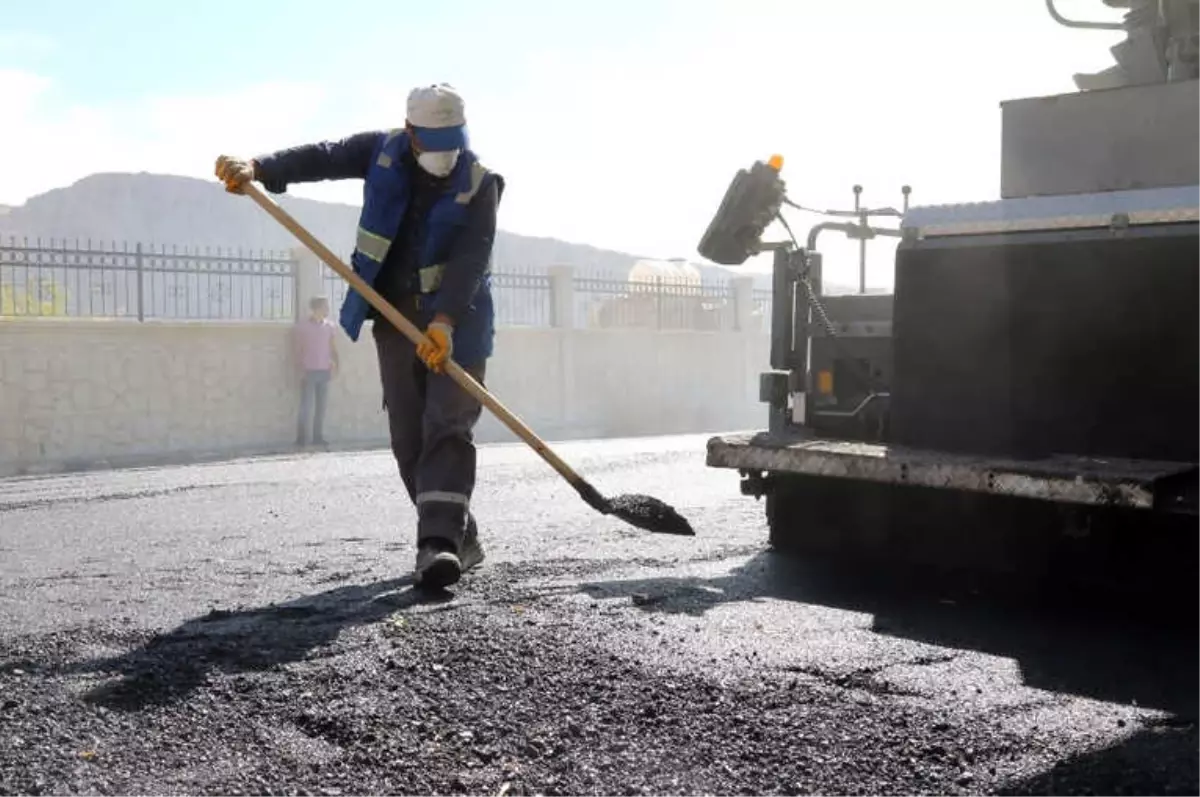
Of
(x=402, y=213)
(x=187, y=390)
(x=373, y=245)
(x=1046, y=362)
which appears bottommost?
(x=187, y=390)

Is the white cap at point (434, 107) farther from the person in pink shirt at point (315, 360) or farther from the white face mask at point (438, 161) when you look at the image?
→ the person in pink shirt at point (315, 360)

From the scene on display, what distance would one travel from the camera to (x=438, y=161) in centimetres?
463

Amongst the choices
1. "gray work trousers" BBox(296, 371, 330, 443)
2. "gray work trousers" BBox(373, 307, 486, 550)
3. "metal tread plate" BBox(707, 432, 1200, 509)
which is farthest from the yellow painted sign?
"metal tread plate" BBox(707, 432, 1200, 509)

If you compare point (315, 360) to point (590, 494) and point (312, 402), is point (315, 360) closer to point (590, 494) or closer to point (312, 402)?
point (312, 402)

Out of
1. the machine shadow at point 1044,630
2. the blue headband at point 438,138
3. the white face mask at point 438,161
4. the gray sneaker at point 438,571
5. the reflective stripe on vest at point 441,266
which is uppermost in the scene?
the blue headband at point 438,138

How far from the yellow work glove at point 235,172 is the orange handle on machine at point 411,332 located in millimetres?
39

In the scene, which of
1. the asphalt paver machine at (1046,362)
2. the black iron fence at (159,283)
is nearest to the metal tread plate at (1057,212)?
the asphalt paver machine at (1046,362)

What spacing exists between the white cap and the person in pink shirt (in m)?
11.1

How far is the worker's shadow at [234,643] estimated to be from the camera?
320cm

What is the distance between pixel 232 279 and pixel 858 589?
12.5 metres

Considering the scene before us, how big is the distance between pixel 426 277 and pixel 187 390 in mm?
11174

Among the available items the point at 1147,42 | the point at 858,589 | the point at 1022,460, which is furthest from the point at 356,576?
the point at 1147,42

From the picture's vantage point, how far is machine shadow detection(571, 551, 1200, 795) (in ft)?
8.86

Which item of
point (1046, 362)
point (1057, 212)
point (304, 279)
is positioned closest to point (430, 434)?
point (1046, 362)
